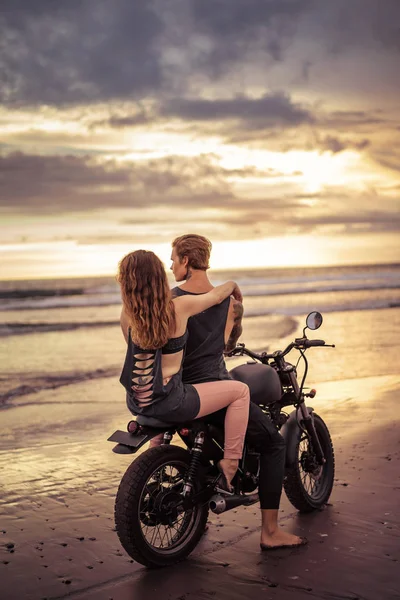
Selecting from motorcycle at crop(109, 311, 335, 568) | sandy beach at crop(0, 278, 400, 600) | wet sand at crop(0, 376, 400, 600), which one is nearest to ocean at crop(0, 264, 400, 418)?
sandy beach at crop(0, 278, 400, 600)

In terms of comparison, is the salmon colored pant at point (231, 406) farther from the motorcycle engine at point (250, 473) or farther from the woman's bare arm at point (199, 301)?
the woman's bare arm at point (199, 301)

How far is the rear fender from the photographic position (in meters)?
4.46

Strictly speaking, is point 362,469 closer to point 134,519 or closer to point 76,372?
point 134,519

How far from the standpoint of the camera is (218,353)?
4.82 m

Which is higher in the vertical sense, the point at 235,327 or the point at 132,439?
the point at 235,327

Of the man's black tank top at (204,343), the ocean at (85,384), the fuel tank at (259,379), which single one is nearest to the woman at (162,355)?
the man's black tank top at (204,343)

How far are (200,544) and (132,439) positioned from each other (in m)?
0.97

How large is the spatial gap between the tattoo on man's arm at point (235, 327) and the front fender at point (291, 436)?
2.54ft

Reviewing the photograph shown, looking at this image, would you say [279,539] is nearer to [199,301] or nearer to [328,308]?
[199,301]

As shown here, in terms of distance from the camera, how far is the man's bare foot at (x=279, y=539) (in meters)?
4.85

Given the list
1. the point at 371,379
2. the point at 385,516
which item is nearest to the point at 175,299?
the point at 385,516

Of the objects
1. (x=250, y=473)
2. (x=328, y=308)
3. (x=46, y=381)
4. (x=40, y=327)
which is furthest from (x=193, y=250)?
(x=328, y=308)

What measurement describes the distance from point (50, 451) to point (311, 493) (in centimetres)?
285

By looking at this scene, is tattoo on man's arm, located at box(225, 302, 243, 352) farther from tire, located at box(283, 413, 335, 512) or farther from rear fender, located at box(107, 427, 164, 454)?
tire, located at box(283, 413, 335, 512)
